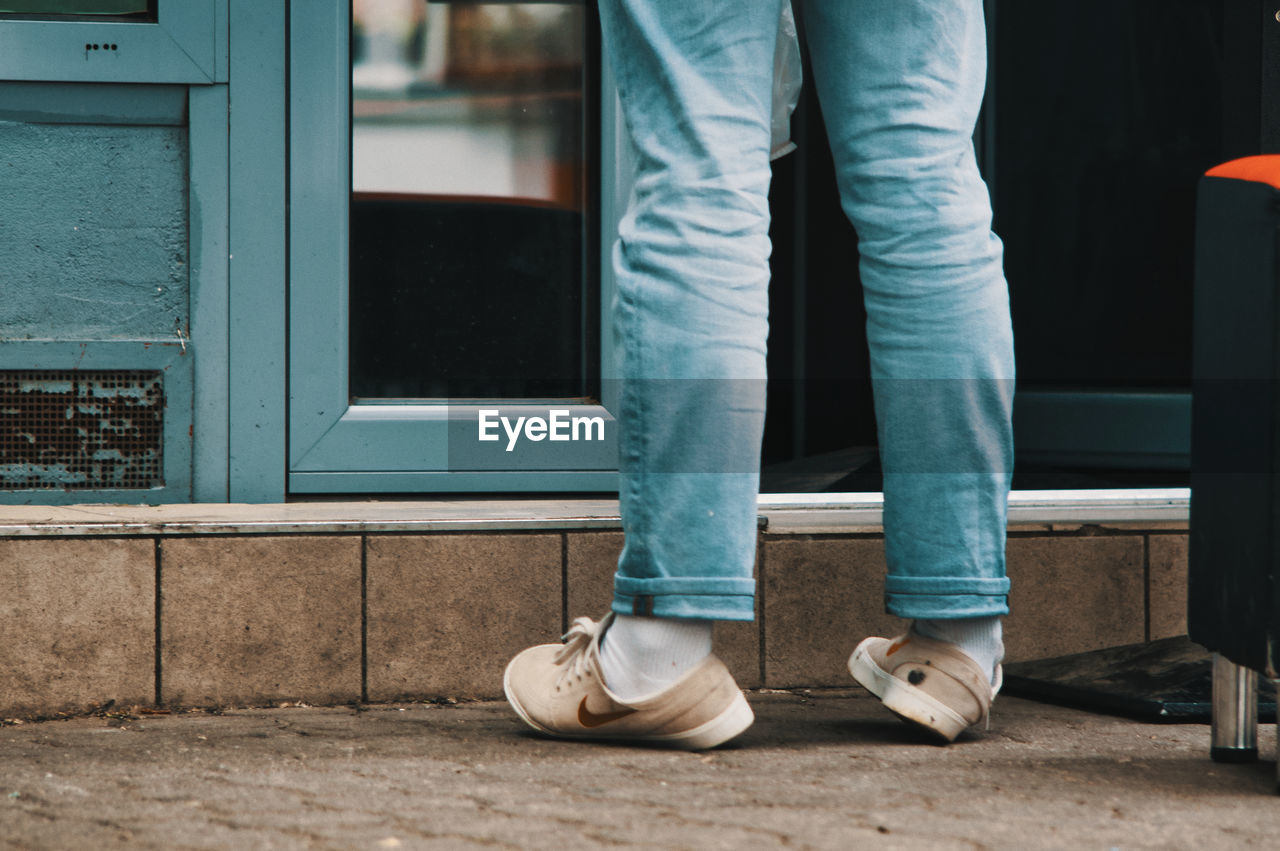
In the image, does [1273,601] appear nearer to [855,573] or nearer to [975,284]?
[975,284]

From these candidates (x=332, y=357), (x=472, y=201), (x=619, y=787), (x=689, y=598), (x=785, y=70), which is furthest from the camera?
(x=472, y=201)

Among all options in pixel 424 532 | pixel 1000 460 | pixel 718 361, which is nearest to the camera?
pixel 718 361

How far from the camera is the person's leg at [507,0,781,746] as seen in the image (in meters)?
1.58

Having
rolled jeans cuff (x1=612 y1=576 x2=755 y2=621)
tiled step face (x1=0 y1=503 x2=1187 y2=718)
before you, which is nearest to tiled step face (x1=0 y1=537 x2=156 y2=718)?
tiled step face (x1=0 y1=503 x2=1187 y2=718)

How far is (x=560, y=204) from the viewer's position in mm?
2625

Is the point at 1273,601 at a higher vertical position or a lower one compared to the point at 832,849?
higher

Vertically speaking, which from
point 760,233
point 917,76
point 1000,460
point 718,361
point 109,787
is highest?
point 917,76

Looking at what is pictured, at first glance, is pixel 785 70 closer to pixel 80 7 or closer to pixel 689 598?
pixel 689 598

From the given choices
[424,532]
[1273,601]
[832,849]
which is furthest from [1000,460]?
[424,532]

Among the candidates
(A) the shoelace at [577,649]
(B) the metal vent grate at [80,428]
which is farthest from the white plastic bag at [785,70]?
(B) the metal vent grate at [80,428]

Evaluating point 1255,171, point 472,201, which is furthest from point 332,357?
point 1255,171

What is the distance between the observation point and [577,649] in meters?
1.70

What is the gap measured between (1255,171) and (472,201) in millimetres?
1490

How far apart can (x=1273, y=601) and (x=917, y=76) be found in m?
0.73
